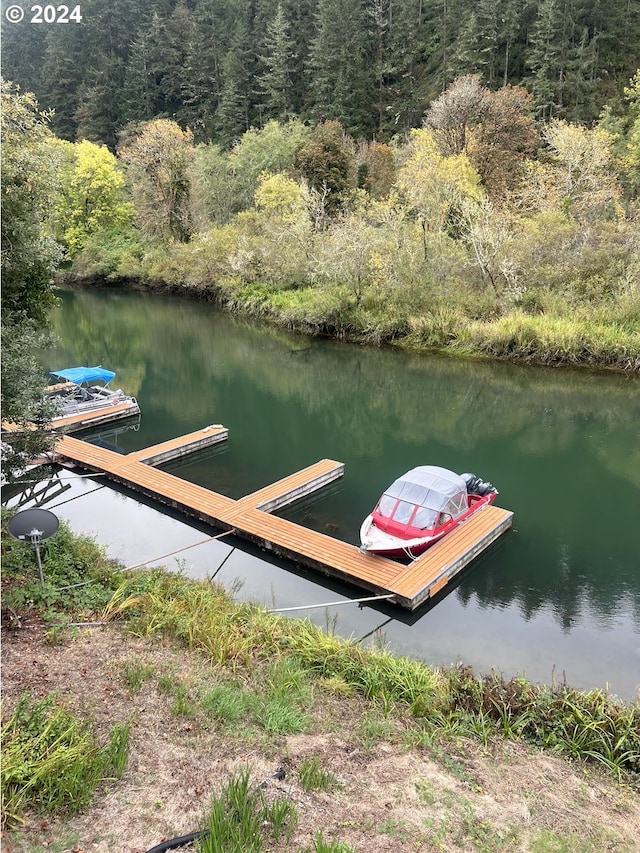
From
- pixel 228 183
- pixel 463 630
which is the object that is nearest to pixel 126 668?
pixel 463 630

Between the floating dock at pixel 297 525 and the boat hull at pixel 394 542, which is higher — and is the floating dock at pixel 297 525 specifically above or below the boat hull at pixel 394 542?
below

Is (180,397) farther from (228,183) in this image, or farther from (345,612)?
(228,183)

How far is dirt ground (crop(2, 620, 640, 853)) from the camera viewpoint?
Answer: 5.39 meters

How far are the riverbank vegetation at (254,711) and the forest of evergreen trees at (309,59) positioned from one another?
5560cm

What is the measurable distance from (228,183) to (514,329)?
3484 cm

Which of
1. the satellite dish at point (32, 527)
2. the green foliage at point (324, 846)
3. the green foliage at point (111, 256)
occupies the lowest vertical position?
the green foliage at point (324, 846)

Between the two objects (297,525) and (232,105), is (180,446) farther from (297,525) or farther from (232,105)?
(232,105)

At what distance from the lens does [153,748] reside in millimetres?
6449

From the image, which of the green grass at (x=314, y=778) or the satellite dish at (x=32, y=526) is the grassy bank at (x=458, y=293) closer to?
the satellite dish at (x=32, y=526)

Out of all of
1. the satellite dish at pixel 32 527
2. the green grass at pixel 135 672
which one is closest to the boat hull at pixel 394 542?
the green grass at pixel 135 672

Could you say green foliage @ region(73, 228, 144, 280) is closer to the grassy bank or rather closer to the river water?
the grassy bank

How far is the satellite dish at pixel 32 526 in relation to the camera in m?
9.25

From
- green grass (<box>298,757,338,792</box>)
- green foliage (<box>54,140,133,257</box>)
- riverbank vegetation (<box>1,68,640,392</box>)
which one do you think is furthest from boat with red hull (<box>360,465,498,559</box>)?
green foliage (<box>54,140,133,257</box>)

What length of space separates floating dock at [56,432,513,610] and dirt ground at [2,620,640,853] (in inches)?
187
